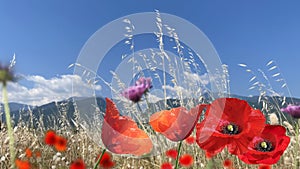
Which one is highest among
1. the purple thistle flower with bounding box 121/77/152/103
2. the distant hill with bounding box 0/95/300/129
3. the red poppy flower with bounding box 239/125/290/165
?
the distant hill with bounding box 0/95/300/129

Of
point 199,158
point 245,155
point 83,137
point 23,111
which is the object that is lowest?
point 245,155

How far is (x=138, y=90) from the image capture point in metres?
0.64

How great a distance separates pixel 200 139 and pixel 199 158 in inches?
43.4

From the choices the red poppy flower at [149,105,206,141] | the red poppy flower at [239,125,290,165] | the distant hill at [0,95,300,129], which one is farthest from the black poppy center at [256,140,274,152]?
the distant hill at [0,95,300,129]

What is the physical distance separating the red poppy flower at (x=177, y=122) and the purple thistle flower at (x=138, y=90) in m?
0.15

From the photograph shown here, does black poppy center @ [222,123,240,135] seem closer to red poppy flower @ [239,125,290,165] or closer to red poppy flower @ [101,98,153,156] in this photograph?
red poppy flower @ [239,125,290,165]

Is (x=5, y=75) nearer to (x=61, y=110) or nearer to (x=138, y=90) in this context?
(x=138, y=90)

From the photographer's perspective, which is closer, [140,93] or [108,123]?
[140,93]

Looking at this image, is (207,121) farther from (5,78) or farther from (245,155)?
(5,78)

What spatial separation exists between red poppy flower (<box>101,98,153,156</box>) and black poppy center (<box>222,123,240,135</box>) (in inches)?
9.2

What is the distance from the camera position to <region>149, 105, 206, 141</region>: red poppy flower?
76 cm

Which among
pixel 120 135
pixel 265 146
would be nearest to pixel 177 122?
pixel 120 135

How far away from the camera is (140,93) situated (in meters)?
0.64

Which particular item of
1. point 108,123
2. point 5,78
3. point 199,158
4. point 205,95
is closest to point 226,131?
point 108,123
